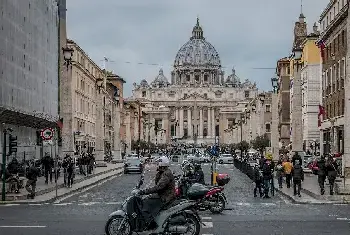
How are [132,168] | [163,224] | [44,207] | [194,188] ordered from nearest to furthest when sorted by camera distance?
[163,224] → [194,188] → [44,207] → [132,168]

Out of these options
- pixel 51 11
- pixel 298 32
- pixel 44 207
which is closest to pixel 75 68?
pixel 51 11

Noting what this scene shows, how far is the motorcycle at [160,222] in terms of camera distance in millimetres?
16891

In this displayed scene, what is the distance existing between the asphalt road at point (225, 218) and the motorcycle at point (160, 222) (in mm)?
1550

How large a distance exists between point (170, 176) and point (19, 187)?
1754 cm

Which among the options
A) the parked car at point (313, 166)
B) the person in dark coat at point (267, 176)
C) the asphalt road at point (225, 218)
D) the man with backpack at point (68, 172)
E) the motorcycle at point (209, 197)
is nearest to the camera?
the asphalt road at point (225, 218)

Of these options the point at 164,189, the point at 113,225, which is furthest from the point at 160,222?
the point at 113,225

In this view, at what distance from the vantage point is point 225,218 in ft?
74.5

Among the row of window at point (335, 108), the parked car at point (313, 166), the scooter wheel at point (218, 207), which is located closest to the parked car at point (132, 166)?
the parked car at point (313, 166)

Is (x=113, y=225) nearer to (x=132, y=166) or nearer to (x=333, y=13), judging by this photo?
(x=132, y=166)

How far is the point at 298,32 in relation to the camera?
102m

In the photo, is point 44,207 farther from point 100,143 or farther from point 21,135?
point 100,143

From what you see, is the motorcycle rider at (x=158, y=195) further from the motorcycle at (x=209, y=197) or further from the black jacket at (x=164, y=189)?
the motorcycle at (x=209, y=197)

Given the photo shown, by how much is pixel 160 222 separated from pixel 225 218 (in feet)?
20.1

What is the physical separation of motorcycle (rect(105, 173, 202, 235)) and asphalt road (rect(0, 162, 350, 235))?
5.09 ft
